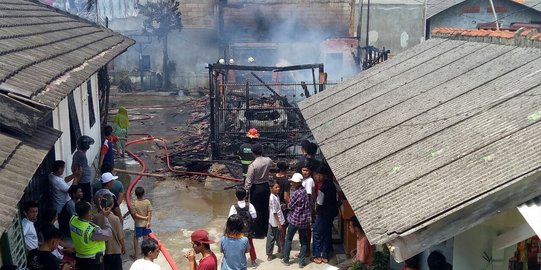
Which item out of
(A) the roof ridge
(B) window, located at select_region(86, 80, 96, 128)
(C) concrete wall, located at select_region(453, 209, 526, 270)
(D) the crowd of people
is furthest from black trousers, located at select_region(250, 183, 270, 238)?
(B) window, located at select_region(86, 80, 96, 128)

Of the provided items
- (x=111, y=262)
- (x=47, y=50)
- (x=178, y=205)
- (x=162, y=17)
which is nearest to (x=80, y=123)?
(x=178, y=205)

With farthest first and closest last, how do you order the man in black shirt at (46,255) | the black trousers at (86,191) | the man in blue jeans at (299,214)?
the black trousers at (86,191) → the man in blue jeans at (299,214) → the man in black shirt at (46,255)

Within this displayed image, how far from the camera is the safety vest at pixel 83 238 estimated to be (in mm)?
6840

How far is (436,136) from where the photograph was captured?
225 inches

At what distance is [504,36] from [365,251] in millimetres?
4220

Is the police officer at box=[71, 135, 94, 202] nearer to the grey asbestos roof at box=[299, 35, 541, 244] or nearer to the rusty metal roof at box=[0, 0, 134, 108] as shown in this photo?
the rusty metal roof at box=[0, 0, 134, 108]

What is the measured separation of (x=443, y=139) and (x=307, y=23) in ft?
104

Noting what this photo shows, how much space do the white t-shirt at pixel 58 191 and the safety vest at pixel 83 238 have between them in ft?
5.22

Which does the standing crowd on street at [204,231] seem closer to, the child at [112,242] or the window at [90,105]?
the child at [112,242]

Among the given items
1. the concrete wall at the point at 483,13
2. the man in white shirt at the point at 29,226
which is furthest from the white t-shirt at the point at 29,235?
the concrete wall at the point at 483,13

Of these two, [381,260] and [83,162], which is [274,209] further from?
[83,162]

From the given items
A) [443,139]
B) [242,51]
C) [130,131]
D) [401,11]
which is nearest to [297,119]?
[130,131]

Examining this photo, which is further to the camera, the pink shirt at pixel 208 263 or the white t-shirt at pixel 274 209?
the white t-shirt at pixel 274 209

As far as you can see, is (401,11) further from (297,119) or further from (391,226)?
(391,226)
